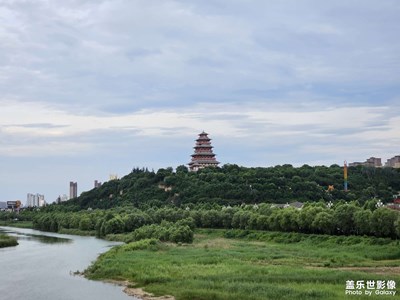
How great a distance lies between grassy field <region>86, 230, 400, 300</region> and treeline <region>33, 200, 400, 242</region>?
1.44 meters

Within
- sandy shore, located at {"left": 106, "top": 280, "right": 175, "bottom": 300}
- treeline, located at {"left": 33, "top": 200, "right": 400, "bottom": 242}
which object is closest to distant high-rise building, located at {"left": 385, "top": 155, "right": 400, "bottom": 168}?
treeline, located at {"left": 33, "top": 200, "right": 400, "bottom": 242}

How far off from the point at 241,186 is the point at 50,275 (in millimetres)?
66282

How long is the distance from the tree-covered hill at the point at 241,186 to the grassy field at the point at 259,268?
42.8m

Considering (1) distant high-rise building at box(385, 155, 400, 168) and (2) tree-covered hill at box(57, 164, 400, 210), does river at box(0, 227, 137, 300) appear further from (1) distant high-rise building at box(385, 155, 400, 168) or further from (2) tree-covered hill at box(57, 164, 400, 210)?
(1) distant high-rise building at box(385, 155, 400, 168)

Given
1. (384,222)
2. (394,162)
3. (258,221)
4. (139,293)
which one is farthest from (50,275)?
(394,162)

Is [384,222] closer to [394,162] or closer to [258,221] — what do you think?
[258,221]

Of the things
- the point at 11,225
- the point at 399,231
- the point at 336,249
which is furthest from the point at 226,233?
the point at 11,225

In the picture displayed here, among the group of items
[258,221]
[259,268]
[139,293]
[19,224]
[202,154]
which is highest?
[202,154]

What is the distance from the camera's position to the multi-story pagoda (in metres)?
133

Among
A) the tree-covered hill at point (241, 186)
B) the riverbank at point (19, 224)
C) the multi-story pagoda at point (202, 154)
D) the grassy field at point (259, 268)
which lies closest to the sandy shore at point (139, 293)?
the grassy field at point (259, 268)

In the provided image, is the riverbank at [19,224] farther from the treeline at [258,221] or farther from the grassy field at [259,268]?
the grassy field at [259,268]

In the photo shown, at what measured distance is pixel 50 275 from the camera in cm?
3816

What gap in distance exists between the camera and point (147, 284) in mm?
32719

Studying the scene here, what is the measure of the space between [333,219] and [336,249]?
6.36 meters
